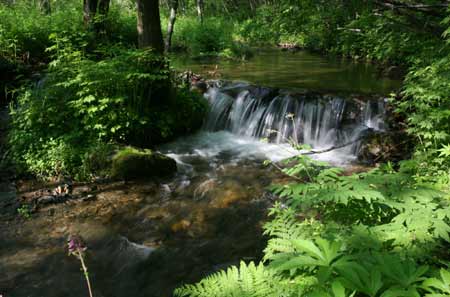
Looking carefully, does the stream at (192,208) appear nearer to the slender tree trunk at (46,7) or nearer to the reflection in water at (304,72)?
the reflection in water at (304,72)

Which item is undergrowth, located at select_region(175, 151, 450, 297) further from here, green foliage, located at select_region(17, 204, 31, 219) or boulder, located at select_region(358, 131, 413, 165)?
boulder, located at select_region(358, 131, 413, 165)

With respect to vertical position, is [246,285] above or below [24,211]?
above

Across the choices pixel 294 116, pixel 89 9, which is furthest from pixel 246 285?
pixel 89 9

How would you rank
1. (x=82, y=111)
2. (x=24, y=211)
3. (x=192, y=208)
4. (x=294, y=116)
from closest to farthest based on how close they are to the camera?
(x=24, y=211)
(x=192, y=208)
(x=82, y=111)
(x=294, y=116)

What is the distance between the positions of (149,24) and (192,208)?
4.37 m

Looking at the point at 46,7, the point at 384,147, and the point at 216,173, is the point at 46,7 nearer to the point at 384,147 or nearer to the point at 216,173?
the point at 216,173

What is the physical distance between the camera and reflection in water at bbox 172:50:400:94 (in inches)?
482

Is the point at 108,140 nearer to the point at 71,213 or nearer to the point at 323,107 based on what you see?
the point at 71,213

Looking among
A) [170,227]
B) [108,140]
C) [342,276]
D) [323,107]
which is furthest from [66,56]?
[342,276]

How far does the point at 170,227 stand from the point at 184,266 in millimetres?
993

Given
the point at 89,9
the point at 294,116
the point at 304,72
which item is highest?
the point at 89,9

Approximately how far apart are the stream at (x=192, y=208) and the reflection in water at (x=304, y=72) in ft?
1.86

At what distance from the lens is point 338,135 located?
31.3 ft

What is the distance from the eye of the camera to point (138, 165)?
7.27 m
